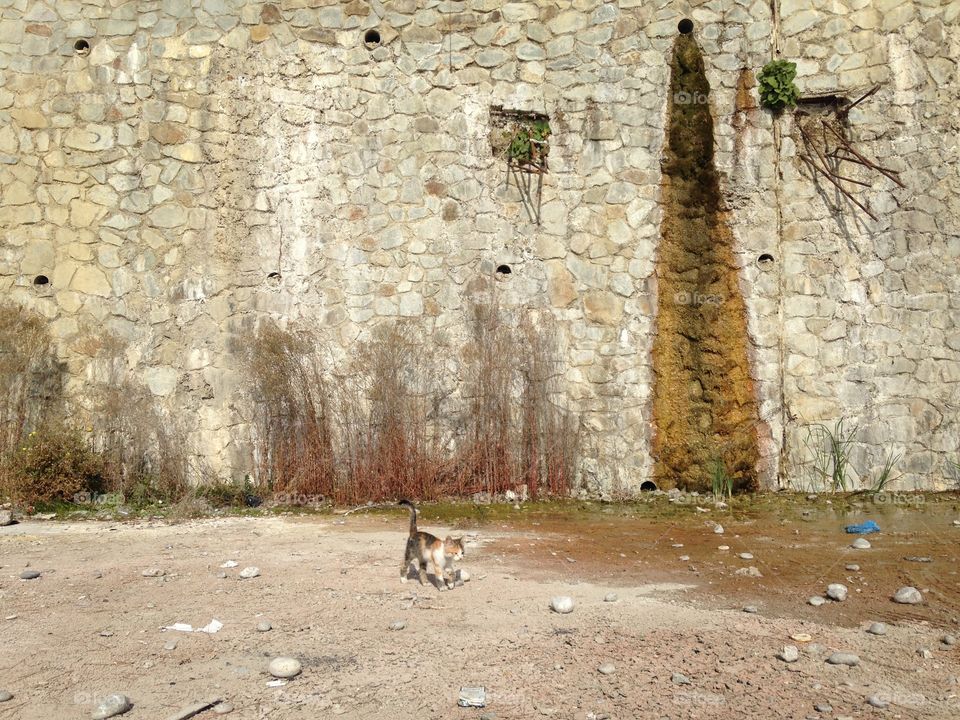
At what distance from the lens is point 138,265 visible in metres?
8.52

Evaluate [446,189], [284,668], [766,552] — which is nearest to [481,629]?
[284,668]

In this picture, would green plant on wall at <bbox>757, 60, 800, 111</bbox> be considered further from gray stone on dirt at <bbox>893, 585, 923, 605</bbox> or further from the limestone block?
the limestone block

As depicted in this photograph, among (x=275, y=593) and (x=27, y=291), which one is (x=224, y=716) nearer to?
(x=275, y=593)

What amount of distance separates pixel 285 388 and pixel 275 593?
3.41 metres

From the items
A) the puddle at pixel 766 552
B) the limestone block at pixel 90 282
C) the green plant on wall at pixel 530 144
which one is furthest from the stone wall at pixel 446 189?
the puddle at pixel 766 552

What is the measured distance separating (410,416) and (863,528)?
3.85 m

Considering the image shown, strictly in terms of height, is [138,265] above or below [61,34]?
below

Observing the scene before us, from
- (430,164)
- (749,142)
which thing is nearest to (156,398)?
(430,164)

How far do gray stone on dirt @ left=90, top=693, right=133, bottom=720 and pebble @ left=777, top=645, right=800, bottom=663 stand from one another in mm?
2691

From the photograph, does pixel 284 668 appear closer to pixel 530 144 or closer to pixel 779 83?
pixel 530 144

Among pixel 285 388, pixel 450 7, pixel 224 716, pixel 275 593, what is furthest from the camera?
pixel 450 7

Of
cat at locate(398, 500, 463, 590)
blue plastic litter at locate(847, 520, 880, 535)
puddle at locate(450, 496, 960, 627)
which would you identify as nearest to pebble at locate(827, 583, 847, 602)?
puddle at locate(450, 496, 960, 627)

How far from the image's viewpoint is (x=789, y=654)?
12.7 ft

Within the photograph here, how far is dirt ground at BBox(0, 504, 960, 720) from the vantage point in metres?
3.55
